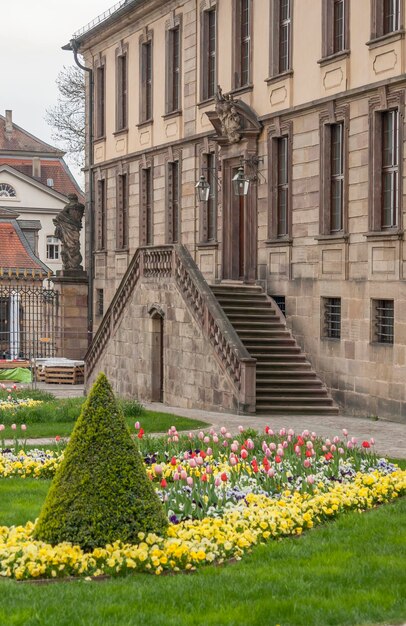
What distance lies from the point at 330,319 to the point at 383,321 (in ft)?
7.63

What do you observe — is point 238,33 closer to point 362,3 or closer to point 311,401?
point 362,3

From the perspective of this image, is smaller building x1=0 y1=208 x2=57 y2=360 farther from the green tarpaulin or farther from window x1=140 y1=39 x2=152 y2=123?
window x1=140 y1=39 x2=152 y2=123

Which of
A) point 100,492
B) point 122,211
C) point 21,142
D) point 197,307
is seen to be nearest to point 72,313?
point 122,211

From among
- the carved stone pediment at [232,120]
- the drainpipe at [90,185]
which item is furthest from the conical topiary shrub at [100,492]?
the drainpipe at [90,185]

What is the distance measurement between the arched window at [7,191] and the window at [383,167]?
62.5 metres

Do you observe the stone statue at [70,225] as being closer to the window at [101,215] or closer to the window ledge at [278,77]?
the window at [101,215]

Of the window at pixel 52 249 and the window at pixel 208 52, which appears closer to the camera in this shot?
the window at pixel 208 52

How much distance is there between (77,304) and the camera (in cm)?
4362

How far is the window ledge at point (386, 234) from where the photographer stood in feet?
79.9

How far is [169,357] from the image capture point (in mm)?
29594

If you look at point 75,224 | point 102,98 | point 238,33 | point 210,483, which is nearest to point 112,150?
point 102,98

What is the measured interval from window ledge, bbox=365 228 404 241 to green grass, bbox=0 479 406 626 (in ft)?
43.4

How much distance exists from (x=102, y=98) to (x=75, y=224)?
17.3ft

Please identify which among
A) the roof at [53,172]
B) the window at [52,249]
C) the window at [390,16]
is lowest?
the window at [52,249]
